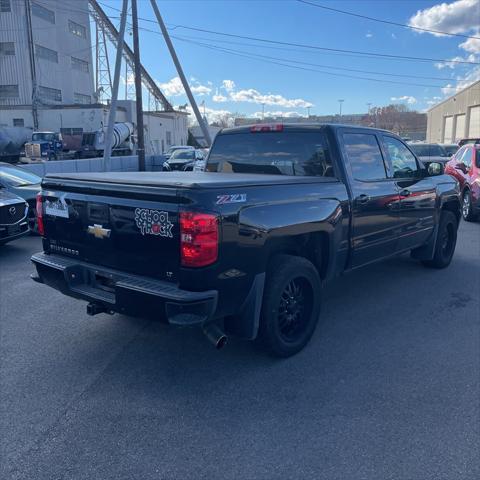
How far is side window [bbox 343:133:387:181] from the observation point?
4830 millimetres

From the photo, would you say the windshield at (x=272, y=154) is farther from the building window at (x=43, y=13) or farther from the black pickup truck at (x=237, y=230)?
the building window at (x=43, y=13)

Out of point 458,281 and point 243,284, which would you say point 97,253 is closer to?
point 243,284

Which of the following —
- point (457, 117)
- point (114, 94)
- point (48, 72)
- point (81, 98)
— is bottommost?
point (114, 94)

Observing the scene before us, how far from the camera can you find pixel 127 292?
11.2 ft

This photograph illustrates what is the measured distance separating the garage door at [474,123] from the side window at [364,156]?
→ 39.6 metres

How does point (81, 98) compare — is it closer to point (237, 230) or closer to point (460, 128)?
point (460, 128)

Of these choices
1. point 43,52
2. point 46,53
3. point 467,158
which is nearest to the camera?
point 467,158

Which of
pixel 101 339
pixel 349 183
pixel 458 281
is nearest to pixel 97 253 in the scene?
pixel 101 339

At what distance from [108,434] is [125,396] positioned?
0.48m

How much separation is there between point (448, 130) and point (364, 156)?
161 feet

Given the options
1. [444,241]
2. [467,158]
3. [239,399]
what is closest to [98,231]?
[239,399]

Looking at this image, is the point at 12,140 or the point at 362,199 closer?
the point at 362,199

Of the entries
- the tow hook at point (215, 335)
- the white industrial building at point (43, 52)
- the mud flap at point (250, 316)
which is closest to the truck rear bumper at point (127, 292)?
the tow hook at point (215, 335)

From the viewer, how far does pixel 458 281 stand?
6.52 metres
